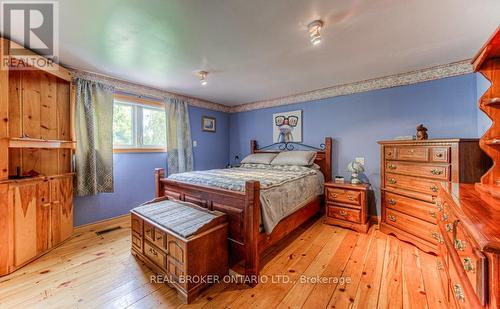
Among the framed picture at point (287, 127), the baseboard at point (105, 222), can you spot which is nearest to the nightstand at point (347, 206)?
the framed picture at point (287, 127)

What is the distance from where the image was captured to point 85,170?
274 centimetres

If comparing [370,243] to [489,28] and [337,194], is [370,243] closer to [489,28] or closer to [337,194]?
[337,194]

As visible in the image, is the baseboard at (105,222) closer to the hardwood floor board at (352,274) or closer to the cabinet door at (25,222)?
the cabinet door at (25,222)

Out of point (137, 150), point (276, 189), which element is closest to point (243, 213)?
point (276, 189)

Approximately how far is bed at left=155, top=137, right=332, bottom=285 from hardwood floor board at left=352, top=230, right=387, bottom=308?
0.79 m

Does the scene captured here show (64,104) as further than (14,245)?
Yes

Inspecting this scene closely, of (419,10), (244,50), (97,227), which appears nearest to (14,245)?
(97,227)

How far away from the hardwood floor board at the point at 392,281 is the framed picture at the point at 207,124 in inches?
145

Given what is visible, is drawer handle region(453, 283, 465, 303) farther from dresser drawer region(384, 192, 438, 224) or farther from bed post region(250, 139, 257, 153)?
bed post region(250, 139, 257, 153)

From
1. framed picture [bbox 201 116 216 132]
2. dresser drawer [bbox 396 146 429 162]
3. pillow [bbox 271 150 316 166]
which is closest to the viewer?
dresser drawer [bbox 396 146 429 162]

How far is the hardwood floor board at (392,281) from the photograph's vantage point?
58.0 inches

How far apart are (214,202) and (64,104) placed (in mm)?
2391

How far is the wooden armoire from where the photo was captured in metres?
1.81

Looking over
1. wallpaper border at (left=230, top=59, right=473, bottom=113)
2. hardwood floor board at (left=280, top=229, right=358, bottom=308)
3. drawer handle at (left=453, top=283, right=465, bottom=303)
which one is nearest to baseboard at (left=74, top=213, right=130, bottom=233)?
hardwood floor board at (left=280, top=229, right=358, bottom=308)
